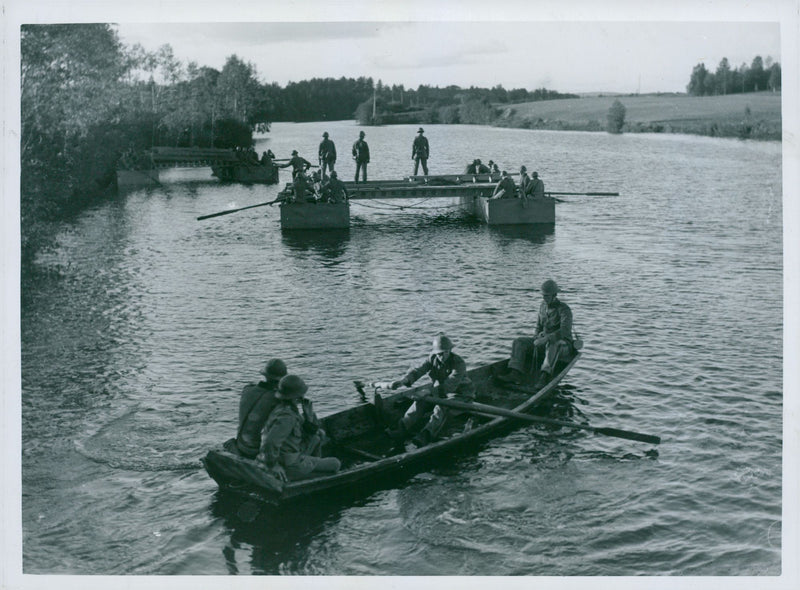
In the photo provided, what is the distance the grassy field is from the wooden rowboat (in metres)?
20.4

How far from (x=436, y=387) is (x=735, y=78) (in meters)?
17.1

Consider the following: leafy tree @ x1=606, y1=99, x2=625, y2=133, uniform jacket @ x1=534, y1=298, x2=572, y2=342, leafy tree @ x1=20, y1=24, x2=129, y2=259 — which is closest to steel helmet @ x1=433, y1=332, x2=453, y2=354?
uniform jacket @ x1=534, y1=298, x2=572, y2=342

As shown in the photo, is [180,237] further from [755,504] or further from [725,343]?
[755,504]

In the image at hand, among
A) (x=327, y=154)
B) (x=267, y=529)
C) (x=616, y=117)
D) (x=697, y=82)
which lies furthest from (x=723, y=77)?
(x=616, y=117)

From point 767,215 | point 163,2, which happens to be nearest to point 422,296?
point 163,2

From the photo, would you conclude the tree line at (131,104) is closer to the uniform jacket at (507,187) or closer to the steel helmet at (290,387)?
the uniform jacket at (507,187)

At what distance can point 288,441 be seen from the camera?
40.5 ft

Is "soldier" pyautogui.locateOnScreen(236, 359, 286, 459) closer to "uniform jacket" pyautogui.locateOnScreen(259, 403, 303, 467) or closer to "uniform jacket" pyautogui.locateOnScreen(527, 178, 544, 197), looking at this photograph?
"uniform jacket" pyautogui.locateOnScreen(259, 403, 303, 467)

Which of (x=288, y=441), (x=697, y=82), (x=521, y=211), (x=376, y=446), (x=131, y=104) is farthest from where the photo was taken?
(x=131, y=104)

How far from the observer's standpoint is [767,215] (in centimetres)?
3644

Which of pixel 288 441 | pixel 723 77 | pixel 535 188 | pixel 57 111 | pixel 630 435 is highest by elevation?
pixel 723 77

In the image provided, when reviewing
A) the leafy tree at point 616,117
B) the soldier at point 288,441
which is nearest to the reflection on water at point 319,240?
the soldier at point 288,441

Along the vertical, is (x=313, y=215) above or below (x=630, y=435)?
above

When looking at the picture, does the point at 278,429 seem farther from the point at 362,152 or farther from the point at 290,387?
the point at 362,152
